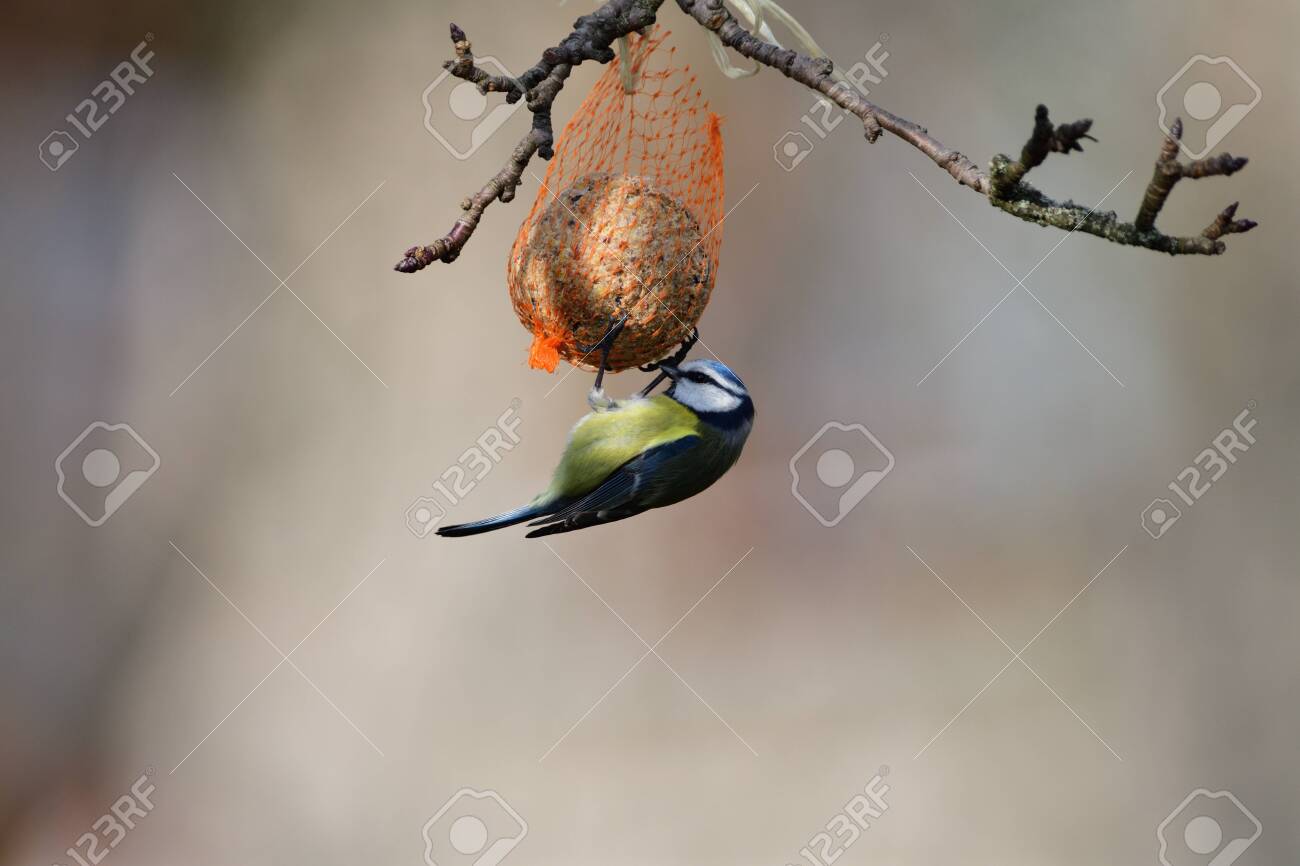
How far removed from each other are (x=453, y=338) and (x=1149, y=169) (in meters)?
3.13

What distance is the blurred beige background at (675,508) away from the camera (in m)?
4.98

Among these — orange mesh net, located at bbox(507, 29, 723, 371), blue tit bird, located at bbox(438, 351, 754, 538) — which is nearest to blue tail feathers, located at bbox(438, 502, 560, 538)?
blue tit bird, located at bbox(438, 351, 754, 538)

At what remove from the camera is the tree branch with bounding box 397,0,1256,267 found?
133 centimetres

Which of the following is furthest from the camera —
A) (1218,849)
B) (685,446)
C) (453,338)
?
(453,338)

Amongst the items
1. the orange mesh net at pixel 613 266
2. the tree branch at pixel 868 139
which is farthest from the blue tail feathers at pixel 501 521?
the tree branch at pixel 868 139

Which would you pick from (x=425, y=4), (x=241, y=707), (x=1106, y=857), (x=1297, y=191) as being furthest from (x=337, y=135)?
(x=1106, y=857)

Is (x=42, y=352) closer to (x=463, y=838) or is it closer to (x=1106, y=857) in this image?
A: (x=463, y=838)

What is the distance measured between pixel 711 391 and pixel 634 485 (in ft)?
0.83

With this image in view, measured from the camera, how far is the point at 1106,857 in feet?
16.3

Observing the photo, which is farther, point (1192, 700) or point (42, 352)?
point (42, 352)

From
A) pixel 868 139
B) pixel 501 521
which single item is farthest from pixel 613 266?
pixel 868 139

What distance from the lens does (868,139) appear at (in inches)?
64.9

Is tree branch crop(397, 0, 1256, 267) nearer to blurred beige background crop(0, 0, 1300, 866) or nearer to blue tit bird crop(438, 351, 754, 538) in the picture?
blue tit bird crop(438, 351, 754, 538)

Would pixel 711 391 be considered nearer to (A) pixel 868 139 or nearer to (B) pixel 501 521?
(B) pixel 501 521
